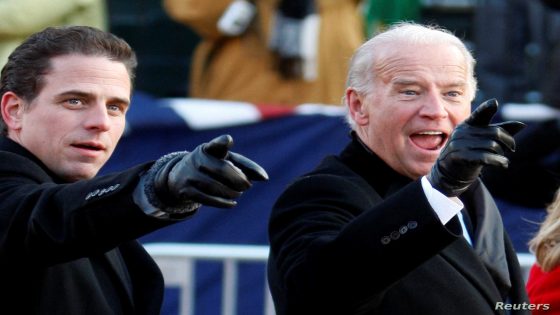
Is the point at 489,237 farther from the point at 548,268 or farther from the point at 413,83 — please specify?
the point at 413,83

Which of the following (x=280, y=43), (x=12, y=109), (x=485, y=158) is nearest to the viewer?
(x=485, y=158)

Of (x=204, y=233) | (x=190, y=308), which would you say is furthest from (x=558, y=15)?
(x=190, y=308)

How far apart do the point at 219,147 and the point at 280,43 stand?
4806 millimetres

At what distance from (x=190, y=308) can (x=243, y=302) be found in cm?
29

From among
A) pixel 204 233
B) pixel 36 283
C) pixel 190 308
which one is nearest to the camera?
pixel 36 283

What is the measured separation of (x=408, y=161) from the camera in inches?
151

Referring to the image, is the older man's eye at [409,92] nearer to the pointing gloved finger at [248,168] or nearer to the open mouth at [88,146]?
the open mouth at [88,146]

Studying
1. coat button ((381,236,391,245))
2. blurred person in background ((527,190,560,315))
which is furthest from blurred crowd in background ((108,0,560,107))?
coat button ((381,236,391,245))

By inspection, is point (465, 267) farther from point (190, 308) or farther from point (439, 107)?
point (190, 308)

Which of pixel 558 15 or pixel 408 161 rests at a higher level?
pixel 408 161

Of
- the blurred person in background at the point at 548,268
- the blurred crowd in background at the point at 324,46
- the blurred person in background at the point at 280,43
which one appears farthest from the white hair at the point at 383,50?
the blurred person in background at the point at 280,43

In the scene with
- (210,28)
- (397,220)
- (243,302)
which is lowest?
(243,302)

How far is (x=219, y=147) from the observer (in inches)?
116

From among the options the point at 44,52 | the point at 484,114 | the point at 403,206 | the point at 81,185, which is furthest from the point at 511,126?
the point at 44,52
